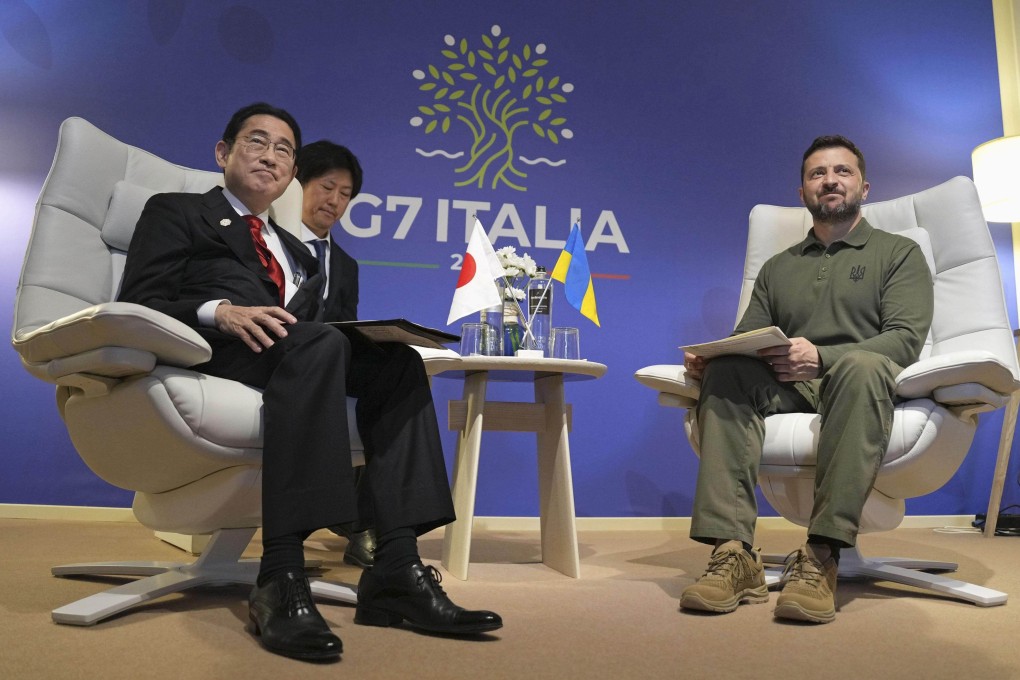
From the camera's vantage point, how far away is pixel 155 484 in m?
1.57

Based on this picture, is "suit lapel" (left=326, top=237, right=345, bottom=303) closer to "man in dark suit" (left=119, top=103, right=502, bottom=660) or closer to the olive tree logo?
"man in dark suit" (left=119, top=103, right=502, bottom=660)

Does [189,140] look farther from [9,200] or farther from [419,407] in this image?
[419,407]

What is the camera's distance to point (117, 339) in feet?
4.54

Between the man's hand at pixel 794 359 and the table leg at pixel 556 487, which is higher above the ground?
the man's hand at pixel 794 359

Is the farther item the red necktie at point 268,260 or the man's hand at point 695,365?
the man's hand at point 695,365

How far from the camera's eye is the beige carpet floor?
47.5 inches

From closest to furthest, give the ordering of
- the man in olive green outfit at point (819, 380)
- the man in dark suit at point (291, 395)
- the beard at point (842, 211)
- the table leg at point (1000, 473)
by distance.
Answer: the man in dark suit at point (291, 395)
the man in olive green outfit at point (819, 380)
the beard at point (842, 211)
the table leg at point (1000, 473)

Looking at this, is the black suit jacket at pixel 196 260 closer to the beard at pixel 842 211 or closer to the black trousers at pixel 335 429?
the black trousers at pixel 335 429

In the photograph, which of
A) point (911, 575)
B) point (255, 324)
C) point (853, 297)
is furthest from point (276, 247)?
point (911, 575)

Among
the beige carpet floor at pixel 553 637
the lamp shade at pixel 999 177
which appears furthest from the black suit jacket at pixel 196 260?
the lamp shade at pixel 999 177

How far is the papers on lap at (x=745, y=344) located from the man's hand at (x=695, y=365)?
0.11 feet

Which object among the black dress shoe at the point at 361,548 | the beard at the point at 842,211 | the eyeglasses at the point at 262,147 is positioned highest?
the beard at the point at 842,211

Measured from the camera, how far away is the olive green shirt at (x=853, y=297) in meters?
2.04

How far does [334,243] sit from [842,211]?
60.4 inches
